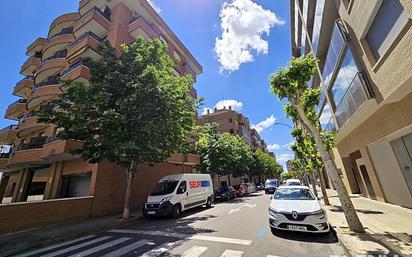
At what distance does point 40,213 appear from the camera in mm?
10281

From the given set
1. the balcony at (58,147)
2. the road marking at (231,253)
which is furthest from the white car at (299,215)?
the balcony at (58,147)

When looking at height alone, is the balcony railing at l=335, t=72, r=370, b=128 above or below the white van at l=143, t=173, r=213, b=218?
above

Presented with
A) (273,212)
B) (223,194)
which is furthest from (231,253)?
(223,194)

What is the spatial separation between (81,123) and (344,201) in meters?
12.0

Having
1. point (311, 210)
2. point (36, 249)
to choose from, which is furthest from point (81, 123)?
point (311, 210)

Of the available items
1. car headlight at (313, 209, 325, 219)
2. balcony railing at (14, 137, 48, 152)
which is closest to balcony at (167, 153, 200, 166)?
balcony railing at (14, 137, 48, 152)

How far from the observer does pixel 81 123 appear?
35.1 ft

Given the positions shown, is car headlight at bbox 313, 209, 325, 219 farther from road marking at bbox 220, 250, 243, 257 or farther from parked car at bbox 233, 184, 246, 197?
parked car at bbox 233, 184, 246, 197

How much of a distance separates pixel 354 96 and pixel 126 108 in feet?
37.9

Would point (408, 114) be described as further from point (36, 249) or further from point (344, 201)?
point (36, 249)

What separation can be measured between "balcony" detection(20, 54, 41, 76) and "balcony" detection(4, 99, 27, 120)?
4.65 m

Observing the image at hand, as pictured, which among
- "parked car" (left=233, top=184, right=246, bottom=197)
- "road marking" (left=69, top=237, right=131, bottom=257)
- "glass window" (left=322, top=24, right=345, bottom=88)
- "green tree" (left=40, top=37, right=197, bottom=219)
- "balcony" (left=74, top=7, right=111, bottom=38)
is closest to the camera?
"road marking" (left=69, top=237, right=131, bottom=257)

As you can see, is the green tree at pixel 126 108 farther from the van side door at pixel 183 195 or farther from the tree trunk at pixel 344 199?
the tree trunk at pixel 344 199

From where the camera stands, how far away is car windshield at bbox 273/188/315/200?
26.9 ft
